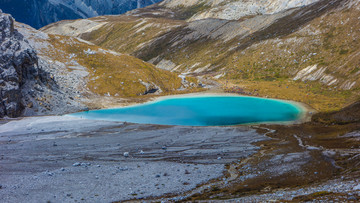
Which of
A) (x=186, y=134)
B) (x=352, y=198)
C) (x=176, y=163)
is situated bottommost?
(x=176, y=163)

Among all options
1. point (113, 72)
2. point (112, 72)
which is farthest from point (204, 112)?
point (112, 72)

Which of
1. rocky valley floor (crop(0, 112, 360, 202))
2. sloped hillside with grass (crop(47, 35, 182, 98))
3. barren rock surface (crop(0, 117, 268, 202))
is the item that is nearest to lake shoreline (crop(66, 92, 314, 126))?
rocky valley floor (crop(0, 112, 360, 202))

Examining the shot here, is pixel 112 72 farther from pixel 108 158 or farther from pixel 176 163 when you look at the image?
pixel 176 163

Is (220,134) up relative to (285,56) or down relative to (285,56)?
down

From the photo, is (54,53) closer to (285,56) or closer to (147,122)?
(147,122)

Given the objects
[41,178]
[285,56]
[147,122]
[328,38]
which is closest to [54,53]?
[147,122]

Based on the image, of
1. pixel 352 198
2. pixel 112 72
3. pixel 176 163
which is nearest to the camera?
pixel 352 198

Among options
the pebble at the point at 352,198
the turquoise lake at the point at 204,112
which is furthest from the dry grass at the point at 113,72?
the pebble at the point at 352,198
